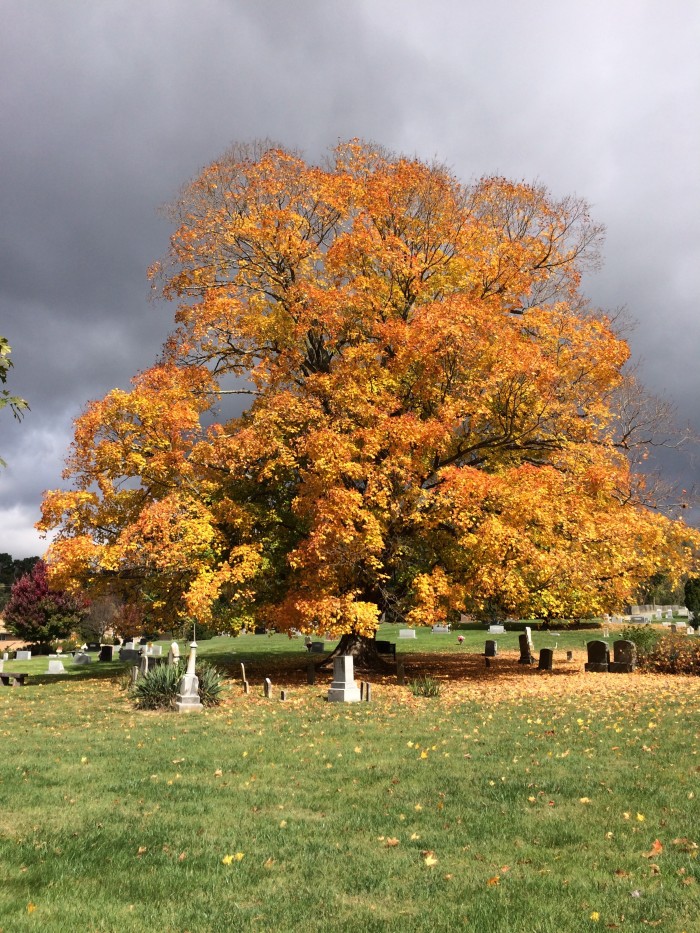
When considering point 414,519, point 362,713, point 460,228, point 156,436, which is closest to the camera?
point 362,713

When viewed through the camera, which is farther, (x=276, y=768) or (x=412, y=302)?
(x=412, y=302)

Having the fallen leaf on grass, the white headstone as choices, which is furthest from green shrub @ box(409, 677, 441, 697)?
the fallen leaf on grass

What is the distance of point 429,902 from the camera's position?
4945 mm

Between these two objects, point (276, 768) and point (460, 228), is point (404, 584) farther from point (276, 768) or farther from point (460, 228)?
point (276, 768)

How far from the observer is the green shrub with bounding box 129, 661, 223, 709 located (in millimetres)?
15562

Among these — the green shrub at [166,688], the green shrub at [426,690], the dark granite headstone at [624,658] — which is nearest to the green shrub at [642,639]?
the dark granite headstone at [624,658]

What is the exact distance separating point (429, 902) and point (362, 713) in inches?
368

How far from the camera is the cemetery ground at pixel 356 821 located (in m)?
4.85

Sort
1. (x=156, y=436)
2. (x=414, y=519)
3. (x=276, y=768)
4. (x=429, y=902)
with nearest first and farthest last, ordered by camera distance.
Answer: (x=429, y=902)
(x=276, y=768)
(x=414, y=519)
(x=156, y=436)

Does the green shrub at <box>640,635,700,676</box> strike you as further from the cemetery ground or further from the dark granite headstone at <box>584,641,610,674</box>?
the cemetery ground

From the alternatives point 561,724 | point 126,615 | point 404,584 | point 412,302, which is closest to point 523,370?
point 412,302

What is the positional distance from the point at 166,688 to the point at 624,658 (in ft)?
45.7

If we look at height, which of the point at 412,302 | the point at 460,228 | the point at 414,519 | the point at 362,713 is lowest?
the point at 362,713

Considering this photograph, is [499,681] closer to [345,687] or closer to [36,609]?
[345,687]
